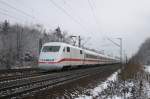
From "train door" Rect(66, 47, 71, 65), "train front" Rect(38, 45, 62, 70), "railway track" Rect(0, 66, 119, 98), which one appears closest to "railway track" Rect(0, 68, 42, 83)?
"train front" Rect(38, 45, 62, 70)

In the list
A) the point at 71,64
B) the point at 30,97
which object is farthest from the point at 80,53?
the point at 30,97

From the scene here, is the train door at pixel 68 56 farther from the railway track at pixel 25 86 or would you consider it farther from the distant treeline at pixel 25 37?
the distant treeline at pixel 25 37

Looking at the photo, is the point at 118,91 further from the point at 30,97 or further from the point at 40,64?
the point at 40,64

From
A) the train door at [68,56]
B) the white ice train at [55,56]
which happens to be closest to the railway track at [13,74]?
the white ice train at [55,56]

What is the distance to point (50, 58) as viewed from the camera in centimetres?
2720

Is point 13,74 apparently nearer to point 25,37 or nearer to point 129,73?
point 129,73

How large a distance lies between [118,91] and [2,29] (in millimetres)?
91393

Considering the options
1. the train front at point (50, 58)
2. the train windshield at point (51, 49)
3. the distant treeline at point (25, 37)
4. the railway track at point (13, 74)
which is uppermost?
the distant treeline at point (25, 37)

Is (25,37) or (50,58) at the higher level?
(25,37)

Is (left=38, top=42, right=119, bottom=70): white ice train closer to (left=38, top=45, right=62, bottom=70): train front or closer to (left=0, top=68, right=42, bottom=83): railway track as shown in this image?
(left=38, top=45, right=62, bottom=70): train front

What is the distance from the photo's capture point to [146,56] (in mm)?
135000

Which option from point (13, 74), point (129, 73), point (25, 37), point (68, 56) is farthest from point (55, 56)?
point (25, 37)

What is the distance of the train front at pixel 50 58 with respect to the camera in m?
26.7

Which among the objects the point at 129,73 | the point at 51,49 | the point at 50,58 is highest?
the point at 51,49
